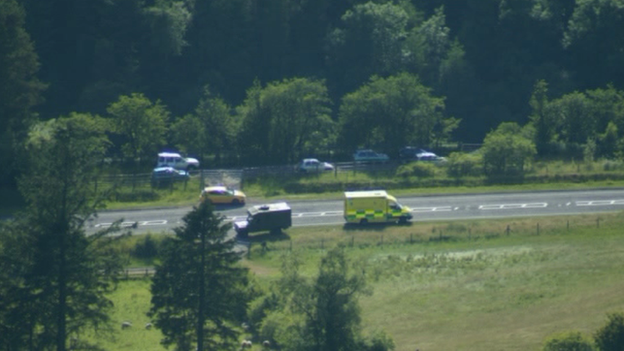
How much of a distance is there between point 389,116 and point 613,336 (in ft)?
150

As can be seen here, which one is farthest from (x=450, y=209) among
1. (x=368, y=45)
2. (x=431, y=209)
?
(x=368, y=45)

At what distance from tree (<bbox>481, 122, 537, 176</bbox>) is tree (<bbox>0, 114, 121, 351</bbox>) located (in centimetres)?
3809

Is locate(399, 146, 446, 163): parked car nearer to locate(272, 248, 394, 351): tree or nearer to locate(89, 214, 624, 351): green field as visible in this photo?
locate(89, 214, 624, 351): green field

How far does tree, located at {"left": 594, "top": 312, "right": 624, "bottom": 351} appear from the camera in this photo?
171 ft

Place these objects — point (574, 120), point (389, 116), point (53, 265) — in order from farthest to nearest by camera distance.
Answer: point (574, 120) < point (389, 116) < point (53, 265)

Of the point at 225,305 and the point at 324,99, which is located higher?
the point at 324,99

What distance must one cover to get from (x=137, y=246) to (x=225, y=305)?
21.1m

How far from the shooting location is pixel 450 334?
61.1 meters

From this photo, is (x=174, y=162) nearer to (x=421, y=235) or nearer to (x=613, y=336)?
(x=421, y=235)

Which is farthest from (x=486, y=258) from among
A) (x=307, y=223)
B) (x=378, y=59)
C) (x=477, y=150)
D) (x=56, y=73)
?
(x=56, y=73)

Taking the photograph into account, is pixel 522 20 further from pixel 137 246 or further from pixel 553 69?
pixel 137 246

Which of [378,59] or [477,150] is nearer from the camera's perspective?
[477,150]

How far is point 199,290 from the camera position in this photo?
186 feet

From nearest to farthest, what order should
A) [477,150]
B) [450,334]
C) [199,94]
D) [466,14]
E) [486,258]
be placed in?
[450,334] < [486,258] < [477,150] < [199,94] < [466,14]
